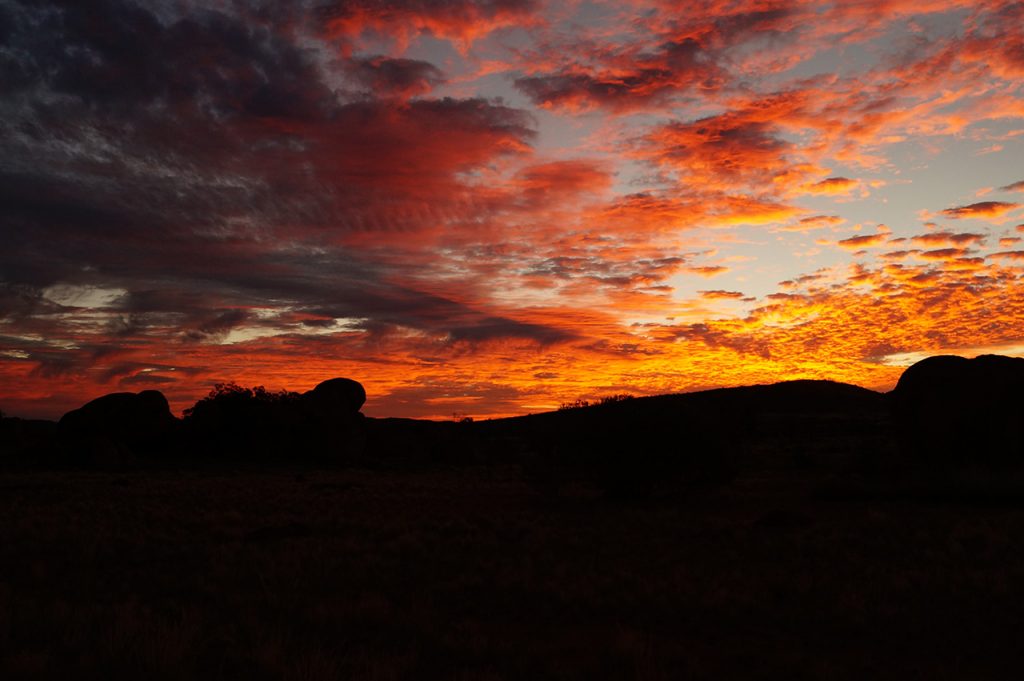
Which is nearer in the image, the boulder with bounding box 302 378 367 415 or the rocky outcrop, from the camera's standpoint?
the rocky outcrop

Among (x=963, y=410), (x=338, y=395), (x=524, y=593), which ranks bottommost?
(x=524, y=593)

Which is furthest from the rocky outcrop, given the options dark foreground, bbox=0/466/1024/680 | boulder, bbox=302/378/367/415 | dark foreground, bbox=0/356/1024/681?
dark foreground, bbox=0/466/1024/680

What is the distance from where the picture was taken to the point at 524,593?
12172 millimetres

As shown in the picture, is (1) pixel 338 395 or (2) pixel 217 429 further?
(1) pixel 338 395

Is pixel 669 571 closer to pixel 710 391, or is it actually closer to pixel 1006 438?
pixel 1006 438

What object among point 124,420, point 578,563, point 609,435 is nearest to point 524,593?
point 578,563

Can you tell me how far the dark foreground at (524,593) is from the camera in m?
8.41

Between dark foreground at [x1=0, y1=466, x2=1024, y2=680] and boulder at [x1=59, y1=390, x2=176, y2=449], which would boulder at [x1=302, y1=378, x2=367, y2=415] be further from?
dark foreground at [x1=0, y1=466, x2=1024, y2=680]

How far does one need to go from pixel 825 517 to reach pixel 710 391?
11968cm

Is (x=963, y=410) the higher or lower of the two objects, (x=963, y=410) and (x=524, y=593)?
the higher

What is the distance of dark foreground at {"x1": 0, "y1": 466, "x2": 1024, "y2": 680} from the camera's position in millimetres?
8406

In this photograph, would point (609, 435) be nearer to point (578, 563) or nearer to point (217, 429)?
point (578, 563)

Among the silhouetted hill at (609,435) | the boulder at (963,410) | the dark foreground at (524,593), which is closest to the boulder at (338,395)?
the silhouetted hill at (609,435)

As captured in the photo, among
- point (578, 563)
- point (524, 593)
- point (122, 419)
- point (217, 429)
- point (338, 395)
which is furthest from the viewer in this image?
point (338, 395)
